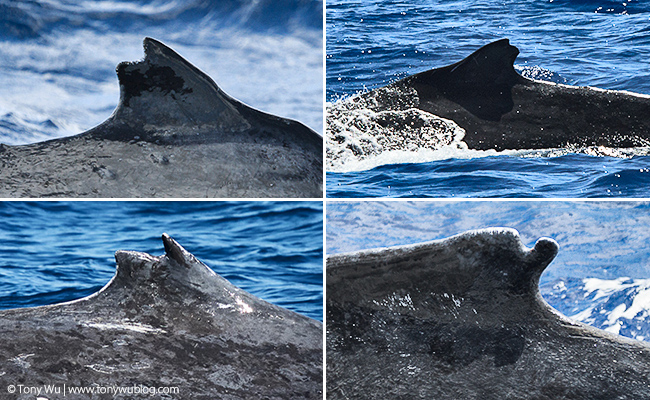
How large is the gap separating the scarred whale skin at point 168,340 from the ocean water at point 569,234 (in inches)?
376

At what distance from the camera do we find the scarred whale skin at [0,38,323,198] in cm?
591

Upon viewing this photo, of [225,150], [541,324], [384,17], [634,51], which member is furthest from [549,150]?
[384,17]

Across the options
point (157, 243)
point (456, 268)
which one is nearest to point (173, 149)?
point (456, 268)

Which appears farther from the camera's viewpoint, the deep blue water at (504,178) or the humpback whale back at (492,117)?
the deep blue water at (504,178)

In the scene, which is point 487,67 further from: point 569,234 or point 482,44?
point 569,234

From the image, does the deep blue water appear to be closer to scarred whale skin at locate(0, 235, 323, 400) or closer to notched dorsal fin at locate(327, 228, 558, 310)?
scarred whale skin at locate(0, 235, 323, 400)

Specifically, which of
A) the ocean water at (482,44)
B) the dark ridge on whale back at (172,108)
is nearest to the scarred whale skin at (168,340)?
the dark ridge on whale back at (172,108)

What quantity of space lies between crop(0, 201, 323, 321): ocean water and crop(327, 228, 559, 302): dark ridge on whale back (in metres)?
5.91

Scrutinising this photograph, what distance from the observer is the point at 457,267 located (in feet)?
12.0

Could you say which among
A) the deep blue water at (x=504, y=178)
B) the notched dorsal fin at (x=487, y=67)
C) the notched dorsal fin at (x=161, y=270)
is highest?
the notched dorsal fin at (x=487, y=67)

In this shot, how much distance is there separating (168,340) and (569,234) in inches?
593

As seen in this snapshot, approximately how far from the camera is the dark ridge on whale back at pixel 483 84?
8766mm

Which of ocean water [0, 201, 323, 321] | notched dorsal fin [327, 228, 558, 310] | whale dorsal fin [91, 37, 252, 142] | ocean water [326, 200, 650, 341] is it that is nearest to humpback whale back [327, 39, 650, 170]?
whale dorsal fin [91, 37, 252, 142]

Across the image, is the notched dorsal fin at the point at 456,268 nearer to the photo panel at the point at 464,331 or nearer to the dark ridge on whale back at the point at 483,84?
the photo panel at the point at 464,331
